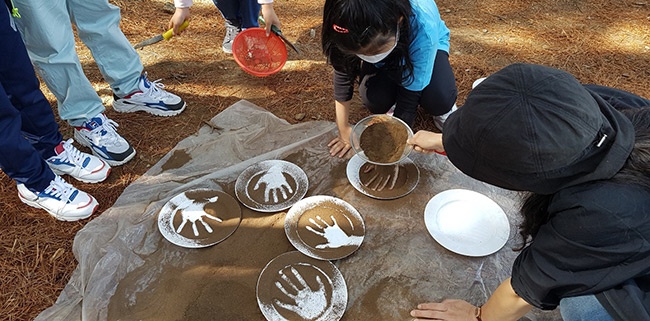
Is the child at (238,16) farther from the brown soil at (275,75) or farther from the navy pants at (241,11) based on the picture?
the brown soil at (275,75)

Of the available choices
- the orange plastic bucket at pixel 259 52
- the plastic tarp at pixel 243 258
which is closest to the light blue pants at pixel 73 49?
the plastic tarp at pixel 243 258

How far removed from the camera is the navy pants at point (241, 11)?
2967mm

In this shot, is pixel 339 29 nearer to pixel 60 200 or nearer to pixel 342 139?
pixel 342 139

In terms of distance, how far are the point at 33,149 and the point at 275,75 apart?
156 centimetres

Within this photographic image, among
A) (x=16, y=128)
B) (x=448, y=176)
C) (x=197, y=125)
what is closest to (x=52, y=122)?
(x=16, y=128)

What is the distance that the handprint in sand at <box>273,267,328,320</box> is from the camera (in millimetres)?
1742

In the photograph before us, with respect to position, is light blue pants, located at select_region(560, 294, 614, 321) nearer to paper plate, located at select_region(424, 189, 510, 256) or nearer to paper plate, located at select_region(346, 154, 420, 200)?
paper plate, located at select_region(424, 189, 510, 256)

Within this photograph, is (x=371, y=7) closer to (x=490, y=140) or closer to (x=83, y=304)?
(x=490, y=140)

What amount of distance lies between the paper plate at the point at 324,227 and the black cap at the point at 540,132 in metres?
0.96

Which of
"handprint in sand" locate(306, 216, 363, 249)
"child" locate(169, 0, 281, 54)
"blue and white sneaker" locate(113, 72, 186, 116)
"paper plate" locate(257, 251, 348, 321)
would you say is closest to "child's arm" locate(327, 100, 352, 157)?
"handprint in sand" locate(306, 216, 363, 249)

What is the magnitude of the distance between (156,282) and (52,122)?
3.19 ft

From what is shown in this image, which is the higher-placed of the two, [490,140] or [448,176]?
[490,140]

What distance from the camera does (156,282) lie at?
183 cm

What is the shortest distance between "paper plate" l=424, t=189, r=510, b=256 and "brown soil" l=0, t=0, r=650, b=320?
A: 0.65 m
